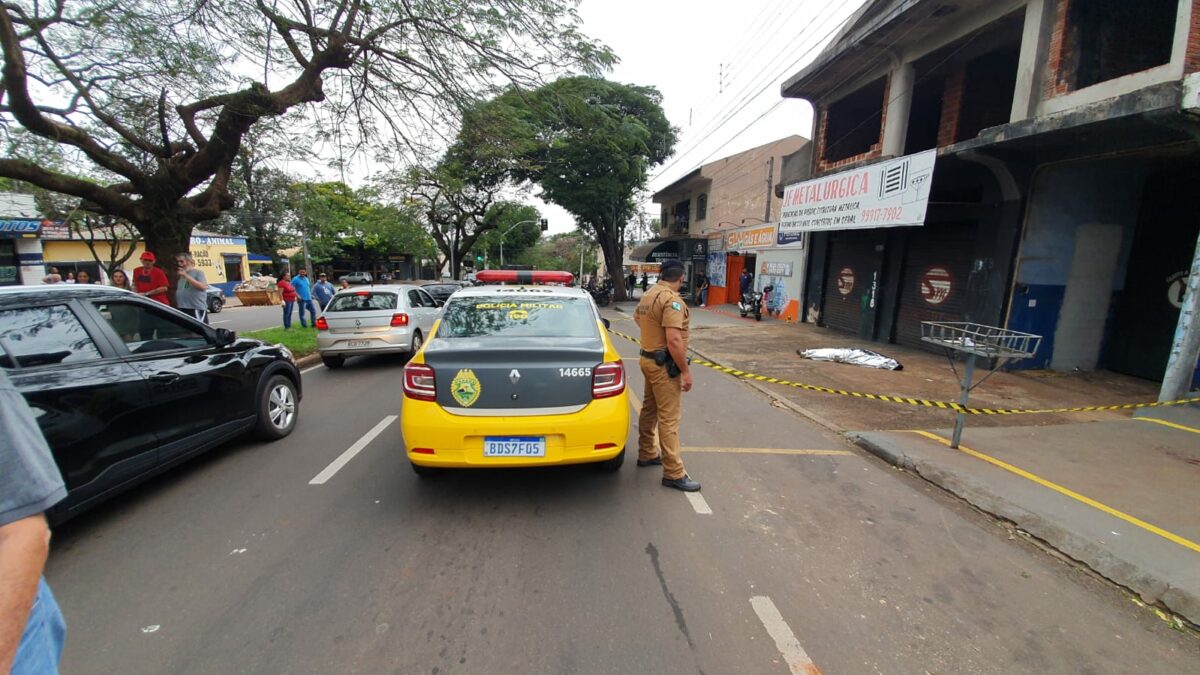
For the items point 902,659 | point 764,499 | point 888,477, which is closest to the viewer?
point 902,659

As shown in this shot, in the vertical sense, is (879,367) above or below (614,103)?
below

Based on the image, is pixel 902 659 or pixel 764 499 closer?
pixel 902 659

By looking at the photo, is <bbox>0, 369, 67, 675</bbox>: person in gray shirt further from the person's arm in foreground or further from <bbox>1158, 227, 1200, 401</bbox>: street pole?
<bbox>1158, 227, 1200, 401</bbox>: street pole

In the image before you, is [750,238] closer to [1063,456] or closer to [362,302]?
[362,302]

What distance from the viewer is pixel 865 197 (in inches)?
399

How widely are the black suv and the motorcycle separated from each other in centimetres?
1538

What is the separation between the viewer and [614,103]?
2370 cm

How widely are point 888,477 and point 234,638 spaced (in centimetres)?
471

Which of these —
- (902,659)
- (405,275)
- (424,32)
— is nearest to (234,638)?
(902,659)

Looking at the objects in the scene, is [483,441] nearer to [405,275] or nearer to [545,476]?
[545,476]

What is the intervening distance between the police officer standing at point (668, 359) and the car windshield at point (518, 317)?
1.61 ft

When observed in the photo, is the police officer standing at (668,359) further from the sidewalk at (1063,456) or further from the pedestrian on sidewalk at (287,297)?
the pedestrian on sidewalk at (287,297)

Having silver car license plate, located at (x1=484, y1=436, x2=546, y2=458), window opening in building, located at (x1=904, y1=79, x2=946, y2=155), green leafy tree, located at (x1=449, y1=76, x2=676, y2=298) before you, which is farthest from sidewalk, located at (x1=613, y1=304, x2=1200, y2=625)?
green leafy tree, located at (x1=449, y1=76, x2=676, y2=298)

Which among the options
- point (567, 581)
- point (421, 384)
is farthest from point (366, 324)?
point (567, 581)
